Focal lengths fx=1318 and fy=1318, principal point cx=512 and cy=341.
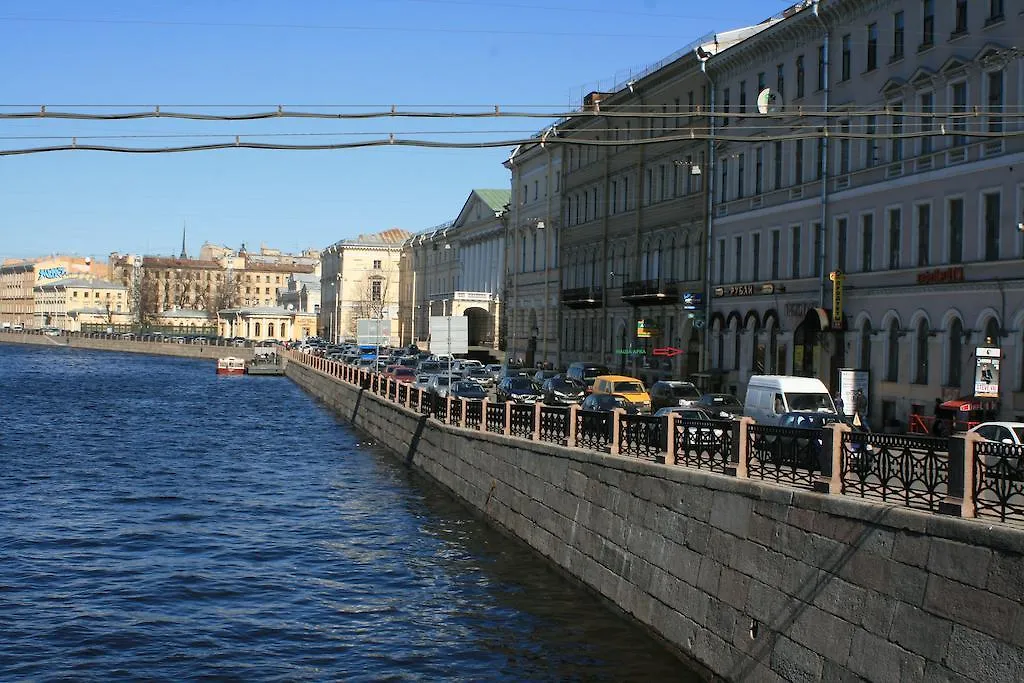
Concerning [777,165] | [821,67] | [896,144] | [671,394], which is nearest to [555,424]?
[671,394]

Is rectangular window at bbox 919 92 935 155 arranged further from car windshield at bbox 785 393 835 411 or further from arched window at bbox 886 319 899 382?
car windshield at bbox 785 393 835 411

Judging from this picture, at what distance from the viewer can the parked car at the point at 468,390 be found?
4709 cm

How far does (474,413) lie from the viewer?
32.0 metres

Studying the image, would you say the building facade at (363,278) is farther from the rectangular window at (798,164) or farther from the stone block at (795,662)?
the stone block at (795,662)

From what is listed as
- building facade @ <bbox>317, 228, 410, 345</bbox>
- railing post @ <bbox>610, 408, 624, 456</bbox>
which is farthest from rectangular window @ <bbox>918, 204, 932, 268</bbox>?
building facade @ <bbox>317, 228, 410, 345</bbox>

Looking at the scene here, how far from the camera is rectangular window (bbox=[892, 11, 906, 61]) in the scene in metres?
36.6

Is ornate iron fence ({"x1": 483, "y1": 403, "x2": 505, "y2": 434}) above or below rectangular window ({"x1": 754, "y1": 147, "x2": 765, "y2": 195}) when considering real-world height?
below

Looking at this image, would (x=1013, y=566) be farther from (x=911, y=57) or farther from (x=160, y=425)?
(x=160, y=425)

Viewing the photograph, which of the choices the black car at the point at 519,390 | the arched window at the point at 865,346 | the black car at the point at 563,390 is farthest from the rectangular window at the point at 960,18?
the black car at the point at 519,390

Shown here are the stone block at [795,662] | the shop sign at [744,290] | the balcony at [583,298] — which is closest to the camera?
the stone block at [795,662]

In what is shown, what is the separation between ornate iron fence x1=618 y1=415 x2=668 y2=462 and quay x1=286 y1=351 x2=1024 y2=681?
337 mm

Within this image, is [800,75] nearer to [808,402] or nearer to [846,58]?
[846,58]

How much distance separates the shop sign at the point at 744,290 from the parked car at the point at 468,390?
9.57 meters

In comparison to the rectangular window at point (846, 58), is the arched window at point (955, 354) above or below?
below
